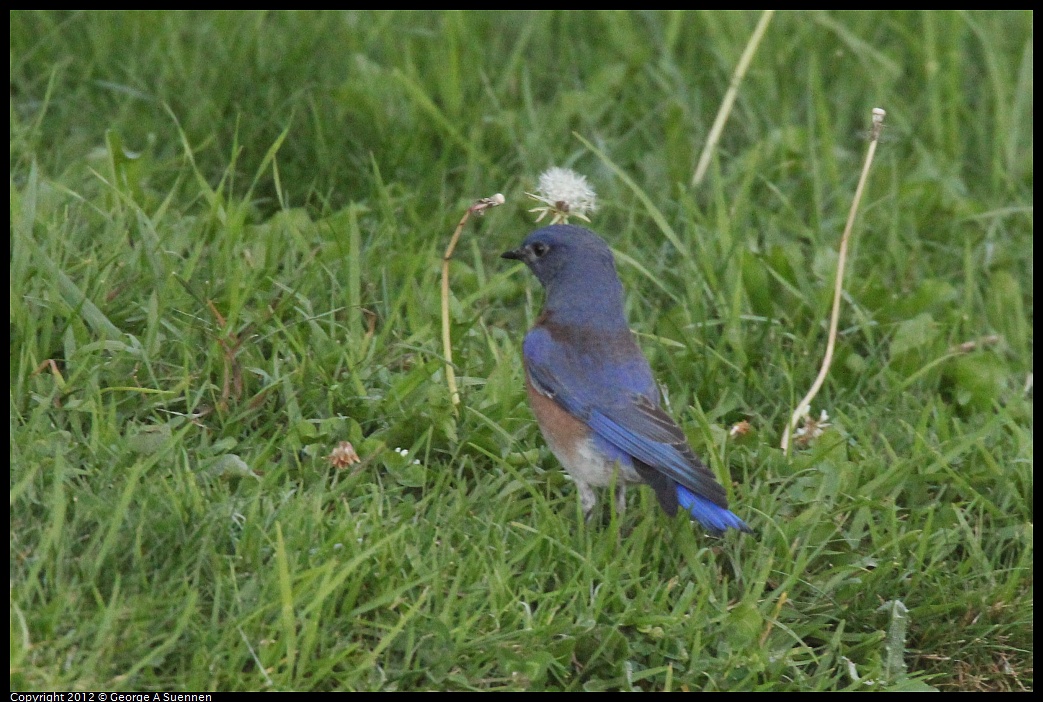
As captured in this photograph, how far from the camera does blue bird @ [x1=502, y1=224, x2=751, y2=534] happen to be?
13.9 ft

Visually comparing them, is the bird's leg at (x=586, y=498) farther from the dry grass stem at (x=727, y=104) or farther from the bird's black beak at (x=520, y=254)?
the dry grass stem at (x=727, y=104)

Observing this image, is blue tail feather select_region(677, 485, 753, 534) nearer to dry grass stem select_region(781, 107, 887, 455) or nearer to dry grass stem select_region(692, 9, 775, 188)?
dry grass stem select_region(781, 107, 887, 455)

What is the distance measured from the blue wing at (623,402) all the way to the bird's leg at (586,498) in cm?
18

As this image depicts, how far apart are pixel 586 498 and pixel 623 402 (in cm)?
33

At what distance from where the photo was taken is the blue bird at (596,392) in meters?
4.24

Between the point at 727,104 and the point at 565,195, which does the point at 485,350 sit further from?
the point at 727,104

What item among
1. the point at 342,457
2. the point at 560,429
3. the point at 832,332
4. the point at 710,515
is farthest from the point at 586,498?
the point at 832,332

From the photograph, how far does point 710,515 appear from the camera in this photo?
4.12 metres

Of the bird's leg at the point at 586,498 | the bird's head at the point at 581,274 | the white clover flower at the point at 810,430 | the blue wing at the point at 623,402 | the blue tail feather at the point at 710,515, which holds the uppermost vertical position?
the bird's head at the point at 581,274

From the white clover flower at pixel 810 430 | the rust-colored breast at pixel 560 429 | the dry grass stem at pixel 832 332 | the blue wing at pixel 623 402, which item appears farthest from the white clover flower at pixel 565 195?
the white clover flower at pixel 810 430

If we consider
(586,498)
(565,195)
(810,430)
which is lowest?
(810,430)

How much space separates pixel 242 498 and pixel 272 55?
9.70 feet

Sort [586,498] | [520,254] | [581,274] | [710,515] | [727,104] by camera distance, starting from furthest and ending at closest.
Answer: [727,104] < [520,254] < [581,274] < [586,498] < [710,515]
